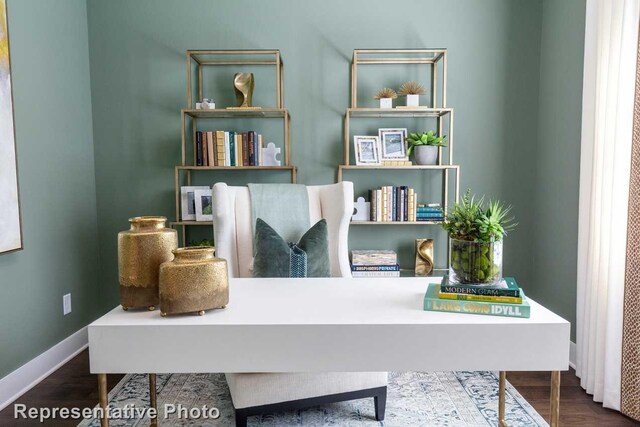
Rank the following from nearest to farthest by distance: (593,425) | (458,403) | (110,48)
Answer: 1. (593,425)
2. (458,403)
3. (110,48)

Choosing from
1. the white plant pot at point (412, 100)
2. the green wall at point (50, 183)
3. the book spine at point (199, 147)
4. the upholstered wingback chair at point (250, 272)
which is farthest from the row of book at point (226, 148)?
the white plant pot at point (412, 100)

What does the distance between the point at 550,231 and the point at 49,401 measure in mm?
2969

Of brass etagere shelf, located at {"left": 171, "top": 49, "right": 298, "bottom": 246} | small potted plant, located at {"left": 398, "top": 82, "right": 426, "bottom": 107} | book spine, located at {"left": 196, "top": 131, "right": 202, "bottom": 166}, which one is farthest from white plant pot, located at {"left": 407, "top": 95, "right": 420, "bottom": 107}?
book spine, located at {"left": 196, "top": 131, "right": 202, "bottom": 166}

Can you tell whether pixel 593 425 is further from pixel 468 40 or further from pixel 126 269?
pixel 468 40

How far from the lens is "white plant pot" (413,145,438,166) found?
2.84m

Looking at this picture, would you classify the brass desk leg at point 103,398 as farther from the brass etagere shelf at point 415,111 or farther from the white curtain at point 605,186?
the white curtain at point 605,186

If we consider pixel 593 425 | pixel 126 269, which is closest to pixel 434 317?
pixel 126 269

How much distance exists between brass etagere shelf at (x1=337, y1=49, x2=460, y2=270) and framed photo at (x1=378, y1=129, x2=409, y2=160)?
91 millimetres

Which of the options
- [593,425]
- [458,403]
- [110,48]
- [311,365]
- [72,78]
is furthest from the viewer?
[110,48]

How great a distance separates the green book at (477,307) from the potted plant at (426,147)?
5.86ft

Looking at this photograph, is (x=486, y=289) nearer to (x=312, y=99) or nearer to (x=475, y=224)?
(x=475, y=224)

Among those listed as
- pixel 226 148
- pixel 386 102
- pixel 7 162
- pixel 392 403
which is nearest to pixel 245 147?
pixel 226 148

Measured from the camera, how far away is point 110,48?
3.02m

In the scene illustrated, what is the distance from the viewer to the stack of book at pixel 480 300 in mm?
1118
